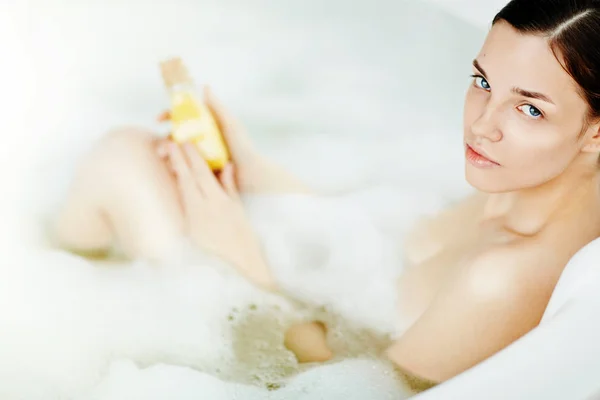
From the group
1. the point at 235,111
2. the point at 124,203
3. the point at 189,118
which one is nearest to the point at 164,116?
the point at 189,118

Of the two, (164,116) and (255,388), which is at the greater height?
(164,116)

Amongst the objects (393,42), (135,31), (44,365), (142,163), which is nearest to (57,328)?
(44,365)

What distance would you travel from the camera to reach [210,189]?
4.04 ft

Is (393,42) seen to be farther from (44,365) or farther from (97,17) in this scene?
(44,365)

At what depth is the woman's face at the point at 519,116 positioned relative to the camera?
837 millimetres

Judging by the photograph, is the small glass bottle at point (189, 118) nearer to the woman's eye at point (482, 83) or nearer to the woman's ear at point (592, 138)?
the woman's eye at point (482, 83)

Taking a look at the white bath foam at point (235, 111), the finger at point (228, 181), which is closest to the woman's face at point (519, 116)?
the white bath foam at point (235, 111)

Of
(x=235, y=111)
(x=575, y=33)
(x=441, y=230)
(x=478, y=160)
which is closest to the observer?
(x=575, y=33)

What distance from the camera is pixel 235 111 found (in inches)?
64.6

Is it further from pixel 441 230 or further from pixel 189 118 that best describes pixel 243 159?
pixel 441 230

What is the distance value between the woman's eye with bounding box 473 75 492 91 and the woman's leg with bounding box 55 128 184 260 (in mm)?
525

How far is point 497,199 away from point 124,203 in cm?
56

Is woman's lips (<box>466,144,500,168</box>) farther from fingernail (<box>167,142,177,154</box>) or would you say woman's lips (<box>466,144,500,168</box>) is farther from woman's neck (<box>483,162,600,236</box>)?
fingernail (<box>167,142,177,154</box>)

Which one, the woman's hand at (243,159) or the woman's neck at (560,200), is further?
the woman's hand at (243,159)
